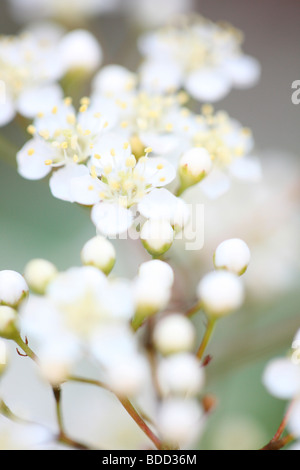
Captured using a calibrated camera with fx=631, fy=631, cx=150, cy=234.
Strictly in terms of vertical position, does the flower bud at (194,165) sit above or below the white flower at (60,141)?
below

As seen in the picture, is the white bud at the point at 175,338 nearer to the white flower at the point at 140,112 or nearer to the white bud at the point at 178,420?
the white bud at the point at 178,420

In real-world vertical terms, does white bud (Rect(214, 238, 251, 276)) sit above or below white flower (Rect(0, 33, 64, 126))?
below

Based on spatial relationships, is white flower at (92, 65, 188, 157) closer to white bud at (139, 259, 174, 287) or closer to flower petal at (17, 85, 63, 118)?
flower petal at (17, 85, 63, 118)

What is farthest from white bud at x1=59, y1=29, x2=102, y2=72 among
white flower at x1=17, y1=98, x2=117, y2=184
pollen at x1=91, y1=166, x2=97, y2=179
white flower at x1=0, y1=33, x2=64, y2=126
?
pollen at x1=91, y1=166, x2=97, y2=179

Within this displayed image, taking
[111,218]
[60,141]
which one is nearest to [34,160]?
[60,141]

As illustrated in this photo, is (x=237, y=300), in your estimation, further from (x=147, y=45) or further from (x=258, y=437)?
(x=147, y=45)

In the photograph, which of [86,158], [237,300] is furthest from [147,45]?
[237,300]

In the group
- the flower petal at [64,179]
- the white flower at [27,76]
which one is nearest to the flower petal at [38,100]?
the white flower at [27,76]
